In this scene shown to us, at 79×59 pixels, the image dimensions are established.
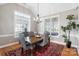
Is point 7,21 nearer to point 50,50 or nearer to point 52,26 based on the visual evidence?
point 52,26

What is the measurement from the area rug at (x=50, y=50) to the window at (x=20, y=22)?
2.08ft

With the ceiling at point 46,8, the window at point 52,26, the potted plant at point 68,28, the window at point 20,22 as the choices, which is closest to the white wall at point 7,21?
the window at point 20,22

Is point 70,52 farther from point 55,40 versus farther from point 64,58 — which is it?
point 55,40

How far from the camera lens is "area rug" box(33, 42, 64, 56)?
2715 mm

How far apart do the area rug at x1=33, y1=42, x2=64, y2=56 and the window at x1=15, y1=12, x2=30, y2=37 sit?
635 millimetres

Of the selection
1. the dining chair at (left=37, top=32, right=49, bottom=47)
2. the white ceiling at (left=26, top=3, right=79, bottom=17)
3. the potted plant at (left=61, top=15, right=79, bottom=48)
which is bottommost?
the dining chair at (left=37, top=32, right=49, bottom=47)

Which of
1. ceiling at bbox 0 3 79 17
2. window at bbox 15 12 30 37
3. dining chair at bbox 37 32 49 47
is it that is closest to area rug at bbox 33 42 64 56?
dining chair at bbox 37 32 49 47

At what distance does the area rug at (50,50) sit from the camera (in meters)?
2.71

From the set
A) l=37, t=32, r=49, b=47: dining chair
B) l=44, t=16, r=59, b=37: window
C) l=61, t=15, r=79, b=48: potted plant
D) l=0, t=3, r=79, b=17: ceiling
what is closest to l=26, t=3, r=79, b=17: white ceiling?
l=0, t=3, r=79, b=17: ceiling

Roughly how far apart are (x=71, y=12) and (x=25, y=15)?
1.06m

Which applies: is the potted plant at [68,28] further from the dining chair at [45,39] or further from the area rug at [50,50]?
the dining chair at [45,39]

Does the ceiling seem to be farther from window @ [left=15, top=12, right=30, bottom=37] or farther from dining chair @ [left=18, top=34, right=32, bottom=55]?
dining chair @ [left=18, top=34, right=32, bottom=55]

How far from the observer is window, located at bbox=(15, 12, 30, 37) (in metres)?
2.65

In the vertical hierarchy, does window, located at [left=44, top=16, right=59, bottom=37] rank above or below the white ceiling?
below
